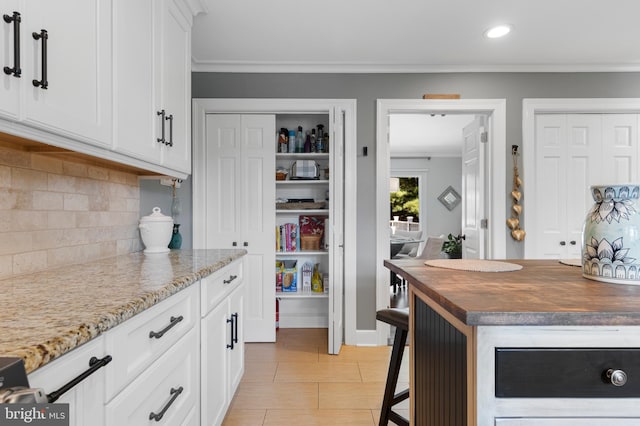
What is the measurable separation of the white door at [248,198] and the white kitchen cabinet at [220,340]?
96cm

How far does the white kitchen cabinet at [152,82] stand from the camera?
1.49 m

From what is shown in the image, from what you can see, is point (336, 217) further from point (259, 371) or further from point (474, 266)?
point (474, 266)

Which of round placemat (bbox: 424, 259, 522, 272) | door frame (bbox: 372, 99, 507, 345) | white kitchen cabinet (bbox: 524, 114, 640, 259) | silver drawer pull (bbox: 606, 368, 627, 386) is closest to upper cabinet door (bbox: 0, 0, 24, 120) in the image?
round placemat (bbox: 424, 259, 522, 272)

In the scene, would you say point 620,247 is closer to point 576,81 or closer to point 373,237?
point 373,237

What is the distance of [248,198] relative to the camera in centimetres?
338

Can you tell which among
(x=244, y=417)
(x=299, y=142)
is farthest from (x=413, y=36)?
(x=244, y=417)

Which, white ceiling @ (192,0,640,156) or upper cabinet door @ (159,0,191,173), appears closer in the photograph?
upper cabinet door @ (159,0,191,173)

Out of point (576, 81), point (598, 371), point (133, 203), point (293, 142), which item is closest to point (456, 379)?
point (598, 371)

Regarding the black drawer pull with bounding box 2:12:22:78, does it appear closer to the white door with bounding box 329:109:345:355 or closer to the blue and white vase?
the blue and white vase

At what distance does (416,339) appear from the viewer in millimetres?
1514

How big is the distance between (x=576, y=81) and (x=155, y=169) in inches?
140

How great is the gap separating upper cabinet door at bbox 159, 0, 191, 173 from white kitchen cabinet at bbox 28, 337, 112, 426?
1262 millimetres

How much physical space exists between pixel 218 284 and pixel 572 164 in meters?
3.30

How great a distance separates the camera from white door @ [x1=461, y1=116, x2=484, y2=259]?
137 inches
